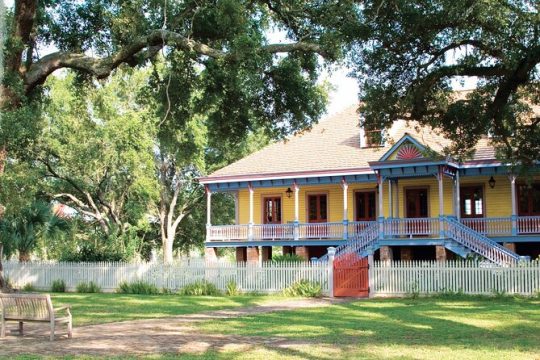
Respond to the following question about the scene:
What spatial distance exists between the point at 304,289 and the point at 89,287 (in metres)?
10.2

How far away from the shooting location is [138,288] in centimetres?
2992

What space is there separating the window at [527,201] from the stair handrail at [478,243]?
11.5 ft

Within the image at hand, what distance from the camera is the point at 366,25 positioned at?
15.8 m

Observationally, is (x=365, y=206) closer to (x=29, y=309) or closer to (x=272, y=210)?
(x=272, y=210)

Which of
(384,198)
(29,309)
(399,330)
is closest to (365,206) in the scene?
(384,198)

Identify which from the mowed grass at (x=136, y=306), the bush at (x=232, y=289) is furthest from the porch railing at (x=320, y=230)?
the mowed grass at (x=136, y=306)

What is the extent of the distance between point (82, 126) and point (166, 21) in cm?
2791

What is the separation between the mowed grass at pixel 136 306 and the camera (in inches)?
742

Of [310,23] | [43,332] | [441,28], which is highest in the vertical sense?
[310,23]

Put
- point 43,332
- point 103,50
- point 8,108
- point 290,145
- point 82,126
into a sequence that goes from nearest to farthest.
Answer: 1. point 43,332
2. point 8,108
3. point 103,50
4. point 290,145
5. point 82,126

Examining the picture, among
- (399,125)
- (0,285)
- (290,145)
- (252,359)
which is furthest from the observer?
(290,145)

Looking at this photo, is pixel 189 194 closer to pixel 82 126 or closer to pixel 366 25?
pixel 82 126

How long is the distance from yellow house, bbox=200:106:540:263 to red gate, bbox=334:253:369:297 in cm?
498

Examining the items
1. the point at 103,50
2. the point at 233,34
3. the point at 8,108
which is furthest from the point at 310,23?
the point at 8,108
